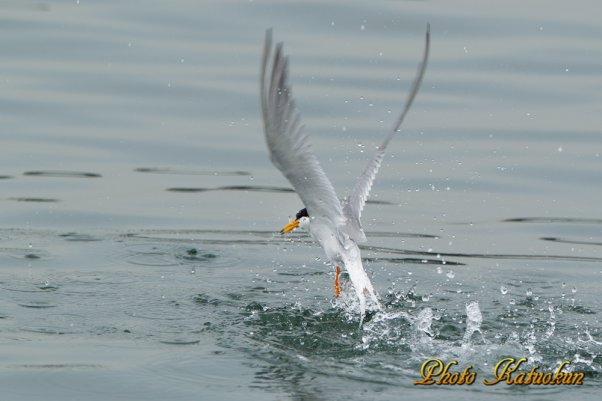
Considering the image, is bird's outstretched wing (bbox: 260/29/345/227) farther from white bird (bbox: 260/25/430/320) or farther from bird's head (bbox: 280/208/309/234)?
bird's head (bbox: 280/208/309/234)

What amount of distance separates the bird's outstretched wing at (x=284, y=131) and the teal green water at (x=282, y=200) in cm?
100

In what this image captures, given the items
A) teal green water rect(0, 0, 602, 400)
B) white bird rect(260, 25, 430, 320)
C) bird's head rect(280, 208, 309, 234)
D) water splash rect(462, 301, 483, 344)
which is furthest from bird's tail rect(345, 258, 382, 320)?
bird's head rect(280, 208, 309, 234)

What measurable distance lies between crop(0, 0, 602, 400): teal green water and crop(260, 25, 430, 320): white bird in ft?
1.15

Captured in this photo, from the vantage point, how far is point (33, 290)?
8.73m

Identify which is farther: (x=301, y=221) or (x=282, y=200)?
(x=282, y=200)

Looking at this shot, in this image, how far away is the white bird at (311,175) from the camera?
7.31 meters

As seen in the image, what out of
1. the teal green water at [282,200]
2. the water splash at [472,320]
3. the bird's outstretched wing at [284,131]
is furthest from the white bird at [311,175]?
the water splash at [472,320]

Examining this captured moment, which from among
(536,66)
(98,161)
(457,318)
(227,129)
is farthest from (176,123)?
(457,318)

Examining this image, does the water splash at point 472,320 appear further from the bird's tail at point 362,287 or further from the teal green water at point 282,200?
the bird's tail at point 362,287

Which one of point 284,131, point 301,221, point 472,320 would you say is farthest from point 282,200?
point 284,131

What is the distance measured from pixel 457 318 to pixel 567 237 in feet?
9.23

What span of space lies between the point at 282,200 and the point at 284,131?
4213 mm

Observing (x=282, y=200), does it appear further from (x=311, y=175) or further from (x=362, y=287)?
(x=311, y=175)

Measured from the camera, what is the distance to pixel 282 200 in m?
11.7
